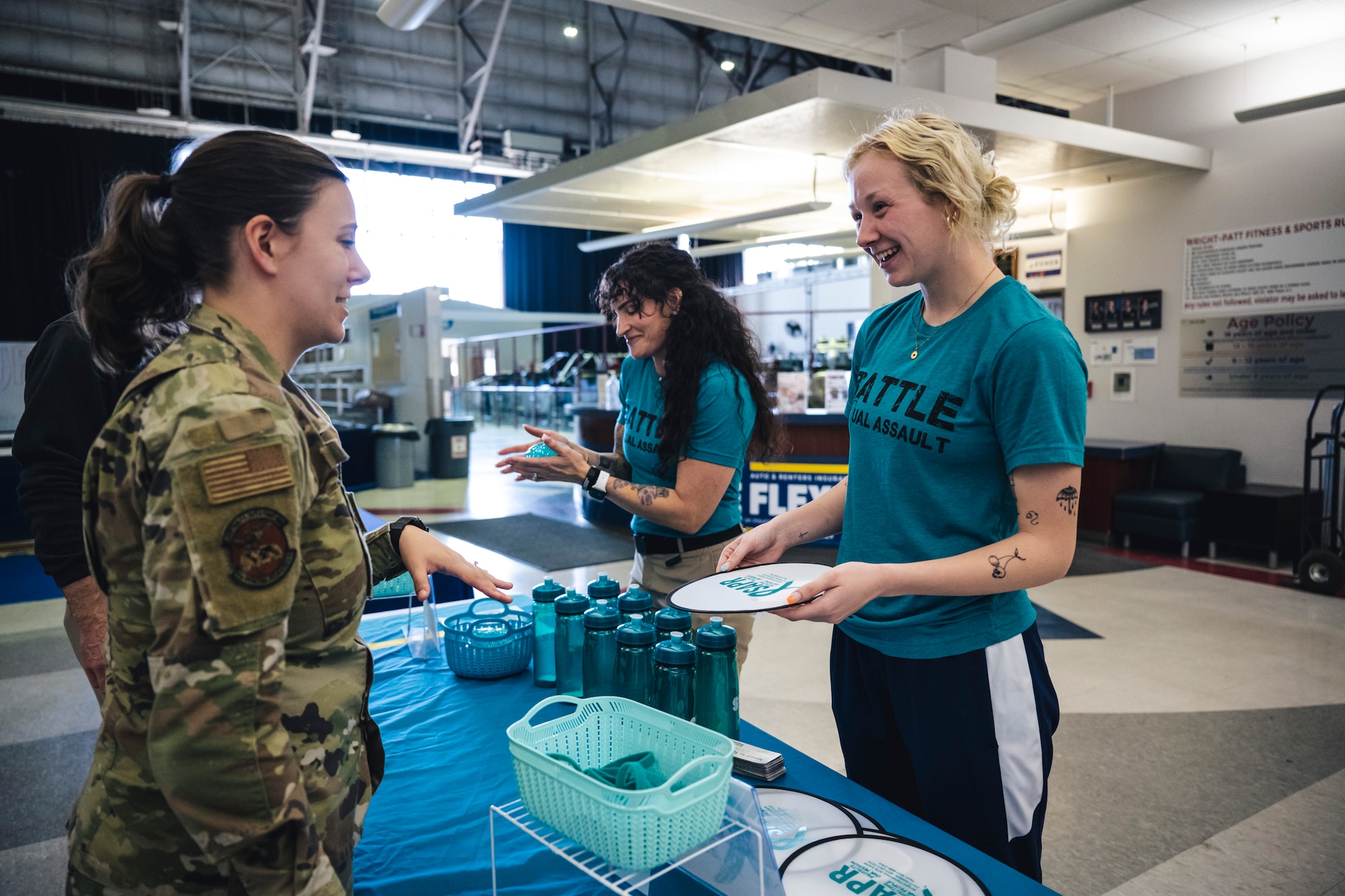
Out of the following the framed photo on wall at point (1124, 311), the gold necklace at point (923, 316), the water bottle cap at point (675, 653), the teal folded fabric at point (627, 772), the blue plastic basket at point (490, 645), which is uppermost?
the framed photo on wall at point (1124, 311)

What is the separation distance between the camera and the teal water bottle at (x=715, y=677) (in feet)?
3.86

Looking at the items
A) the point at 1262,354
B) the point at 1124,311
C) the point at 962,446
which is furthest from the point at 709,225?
the point at 962,446

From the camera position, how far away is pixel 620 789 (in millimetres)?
810

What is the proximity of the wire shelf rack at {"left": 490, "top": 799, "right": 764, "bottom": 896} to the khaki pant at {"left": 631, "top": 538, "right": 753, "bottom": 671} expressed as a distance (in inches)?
41.5

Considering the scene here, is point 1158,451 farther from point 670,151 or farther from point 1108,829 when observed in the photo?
point 1108,829

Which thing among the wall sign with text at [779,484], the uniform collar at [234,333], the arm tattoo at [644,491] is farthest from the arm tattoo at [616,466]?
the wall sign with text at [779,484]

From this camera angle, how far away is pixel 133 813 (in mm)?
780

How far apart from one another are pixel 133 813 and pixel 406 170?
1588 centimetres

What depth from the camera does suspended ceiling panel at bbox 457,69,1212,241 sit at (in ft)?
18.2

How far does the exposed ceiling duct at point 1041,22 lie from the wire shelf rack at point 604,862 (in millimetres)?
4704

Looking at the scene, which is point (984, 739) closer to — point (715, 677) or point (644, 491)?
point (715, 677)

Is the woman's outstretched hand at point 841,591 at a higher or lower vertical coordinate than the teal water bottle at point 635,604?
higher

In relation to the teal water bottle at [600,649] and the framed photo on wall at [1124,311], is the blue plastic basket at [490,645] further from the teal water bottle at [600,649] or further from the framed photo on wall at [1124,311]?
the framed photo on wall at [1124,311]

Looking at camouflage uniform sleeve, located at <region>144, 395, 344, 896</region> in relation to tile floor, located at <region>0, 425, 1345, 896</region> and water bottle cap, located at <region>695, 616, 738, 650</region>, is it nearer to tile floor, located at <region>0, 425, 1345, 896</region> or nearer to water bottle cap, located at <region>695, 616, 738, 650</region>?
water bottle cap, located at <region>695, 616, 738, 650</region>
